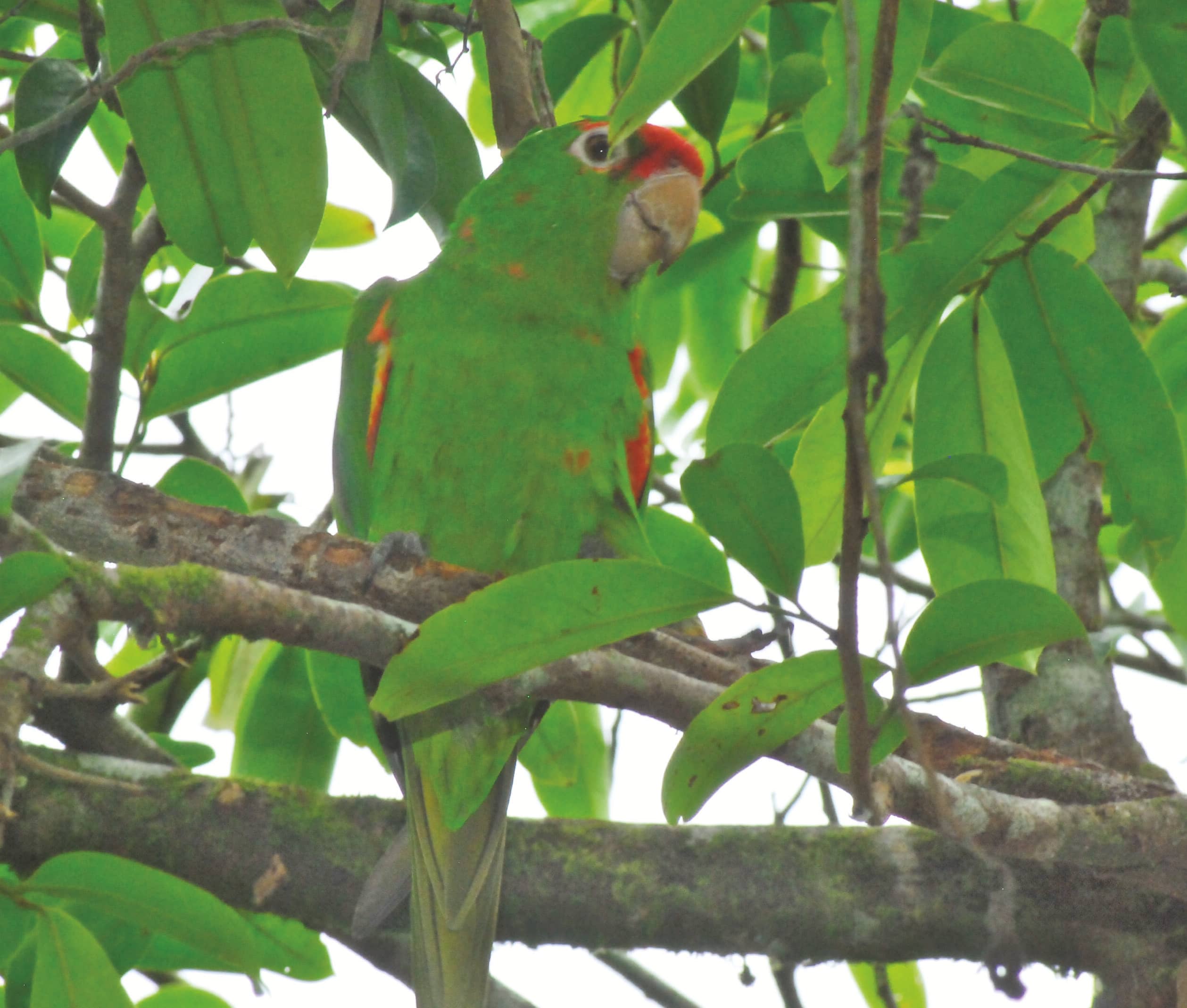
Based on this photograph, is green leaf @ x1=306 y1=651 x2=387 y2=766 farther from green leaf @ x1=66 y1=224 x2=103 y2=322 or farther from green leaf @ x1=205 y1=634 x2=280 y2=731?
green leaf @ x1=66 y1=224 x2=103 y2=322

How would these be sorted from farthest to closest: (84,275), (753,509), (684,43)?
(84,275), (753,509), (684,43)

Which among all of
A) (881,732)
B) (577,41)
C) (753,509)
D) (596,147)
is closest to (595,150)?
(596,147)

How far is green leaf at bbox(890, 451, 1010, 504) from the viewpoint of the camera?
108 cm

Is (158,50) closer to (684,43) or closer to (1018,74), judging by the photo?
(684,43)

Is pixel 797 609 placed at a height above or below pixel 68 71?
below

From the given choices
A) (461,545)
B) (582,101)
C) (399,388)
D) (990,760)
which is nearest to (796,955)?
(990,760)

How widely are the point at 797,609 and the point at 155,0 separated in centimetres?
102

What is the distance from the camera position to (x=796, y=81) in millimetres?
1857

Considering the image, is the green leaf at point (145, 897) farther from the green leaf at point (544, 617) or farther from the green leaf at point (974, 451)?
the green leaf at point (974, 451)

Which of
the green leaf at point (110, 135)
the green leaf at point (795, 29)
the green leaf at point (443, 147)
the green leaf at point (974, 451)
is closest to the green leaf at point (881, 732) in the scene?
the green leaf at point (974, 451)

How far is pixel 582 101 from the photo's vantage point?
2492mm

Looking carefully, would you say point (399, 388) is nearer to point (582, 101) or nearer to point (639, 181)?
point (639, 181)

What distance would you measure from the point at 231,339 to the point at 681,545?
2.63 ft

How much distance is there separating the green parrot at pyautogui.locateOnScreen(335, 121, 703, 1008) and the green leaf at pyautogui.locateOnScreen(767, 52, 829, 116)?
0.93 ft
